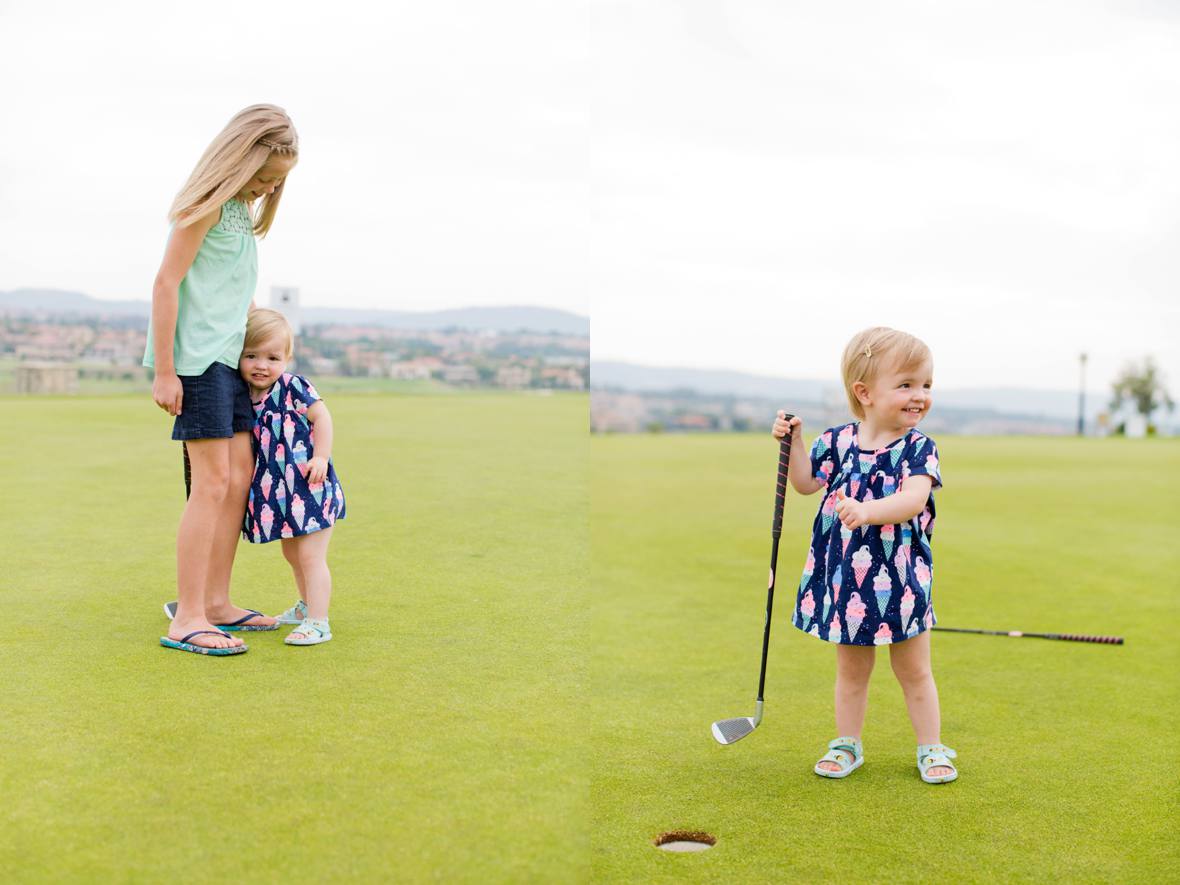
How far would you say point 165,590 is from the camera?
2.88 metres

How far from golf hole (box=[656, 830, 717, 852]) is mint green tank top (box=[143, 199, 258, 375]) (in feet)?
4.31

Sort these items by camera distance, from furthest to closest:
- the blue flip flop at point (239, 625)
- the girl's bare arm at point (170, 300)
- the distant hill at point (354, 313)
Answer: the distant hill at point (354, 313) → the blue flip flop at point (239, 625) → the girl's bare arm at point (170, 300)

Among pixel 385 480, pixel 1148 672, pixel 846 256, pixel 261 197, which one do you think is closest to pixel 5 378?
pixel 385 480

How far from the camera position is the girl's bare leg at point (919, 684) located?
2.31 metres

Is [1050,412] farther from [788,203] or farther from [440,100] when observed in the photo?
[440,100]

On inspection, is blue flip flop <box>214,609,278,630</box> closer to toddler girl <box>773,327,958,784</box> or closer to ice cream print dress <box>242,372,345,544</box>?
ice cream print dress <box>242,372,345,544</box>

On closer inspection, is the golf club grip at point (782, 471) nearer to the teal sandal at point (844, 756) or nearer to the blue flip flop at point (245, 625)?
the teal sandal at point (844, 756)

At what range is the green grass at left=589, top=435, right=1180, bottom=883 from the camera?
6.12 ft

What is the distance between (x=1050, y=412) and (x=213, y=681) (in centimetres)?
1444

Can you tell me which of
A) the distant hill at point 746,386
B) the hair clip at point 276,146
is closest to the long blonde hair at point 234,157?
the hair clip at point 276,146

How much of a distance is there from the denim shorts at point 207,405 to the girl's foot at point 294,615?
0.43m

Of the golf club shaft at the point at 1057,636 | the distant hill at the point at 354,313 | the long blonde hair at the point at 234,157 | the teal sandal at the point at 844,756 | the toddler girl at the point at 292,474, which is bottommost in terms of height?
the golf club shaft at the point at 1057,636

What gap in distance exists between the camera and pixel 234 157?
8.29 feet

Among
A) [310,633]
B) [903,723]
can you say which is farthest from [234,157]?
[903,723]
